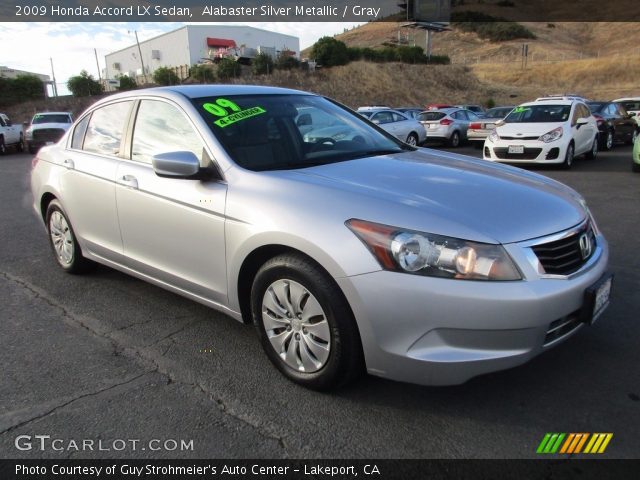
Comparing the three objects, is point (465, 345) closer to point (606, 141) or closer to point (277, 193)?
point (277, 193)

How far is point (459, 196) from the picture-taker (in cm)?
271

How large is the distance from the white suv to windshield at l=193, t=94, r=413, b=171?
8.14m

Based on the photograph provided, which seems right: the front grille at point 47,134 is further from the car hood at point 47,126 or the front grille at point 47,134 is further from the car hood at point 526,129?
the car hood at point 526,129

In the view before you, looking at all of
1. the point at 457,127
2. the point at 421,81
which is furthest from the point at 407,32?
the point at 457,127

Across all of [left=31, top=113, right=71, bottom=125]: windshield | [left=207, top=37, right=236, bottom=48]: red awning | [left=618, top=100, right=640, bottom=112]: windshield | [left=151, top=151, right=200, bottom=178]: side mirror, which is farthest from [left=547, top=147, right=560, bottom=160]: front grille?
[left=207, top=37, right=236, bottom=48]: red awning

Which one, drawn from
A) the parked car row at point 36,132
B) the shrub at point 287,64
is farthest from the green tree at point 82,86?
the parked car row at point 36,132

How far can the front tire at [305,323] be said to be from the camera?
8.34 ft

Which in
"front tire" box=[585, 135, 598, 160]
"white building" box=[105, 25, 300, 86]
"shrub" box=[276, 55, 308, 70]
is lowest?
"front tire" box=[585, 135, 598, 160]

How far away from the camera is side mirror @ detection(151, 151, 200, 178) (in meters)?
3.00

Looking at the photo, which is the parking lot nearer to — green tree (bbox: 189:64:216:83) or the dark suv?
the dark suv

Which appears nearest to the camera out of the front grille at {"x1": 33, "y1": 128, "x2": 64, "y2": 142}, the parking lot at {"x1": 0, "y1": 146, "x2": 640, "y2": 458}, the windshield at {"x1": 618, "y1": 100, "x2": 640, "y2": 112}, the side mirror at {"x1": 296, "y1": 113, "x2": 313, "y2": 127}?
the parking lot at {"x1": 0, "y1": 146, "x2": 640, "y2": 458}

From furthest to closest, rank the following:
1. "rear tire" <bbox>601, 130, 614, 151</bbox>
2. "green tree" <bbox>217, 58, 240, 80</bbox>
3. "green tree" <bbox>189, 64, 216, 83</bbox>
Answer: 1. "green tree" <bbox>189, 64, 216, 83</bbox>
2. "green tree" <bbox>217, 58, 240, 80</bbox>
3. "rear tire" <bbox>601, 130, 614, 151</bbox>

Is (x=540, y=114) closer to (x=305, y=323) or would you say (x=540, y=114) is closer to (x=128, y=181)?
(x=128, y=181)

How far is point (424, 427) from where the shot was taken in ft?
8.21
